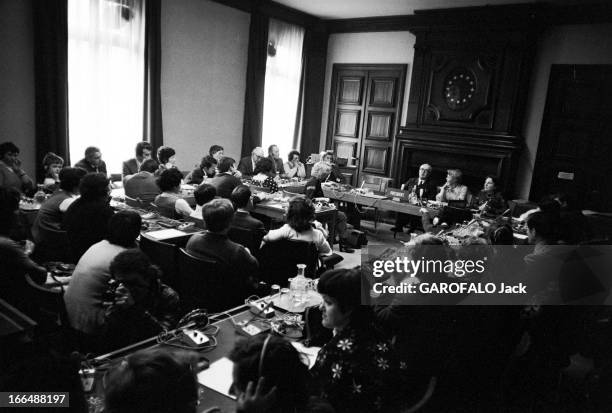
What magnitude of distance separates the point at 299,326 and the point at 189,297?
3.19 feet

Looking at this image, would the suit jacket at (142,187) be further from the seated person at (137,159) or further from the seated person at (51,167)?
the seated person at (137,159)

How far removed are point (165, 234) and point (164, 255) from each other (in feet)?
2.35

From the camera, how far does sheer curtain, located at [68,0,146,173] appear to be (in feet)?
18.4

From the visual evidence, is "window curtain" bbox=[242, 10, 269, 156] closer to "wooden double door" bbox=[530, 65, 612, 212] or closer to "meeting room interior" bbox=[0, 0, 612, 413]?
"meeting room interior" bbox=[0, 0, 612, 413]

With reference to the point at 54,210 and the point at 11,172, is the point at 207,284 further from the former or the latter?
the point at 11,172

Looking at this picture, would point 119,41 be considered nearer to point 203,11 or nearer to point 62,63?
point 62,63

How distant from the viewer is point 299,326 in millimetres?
2160

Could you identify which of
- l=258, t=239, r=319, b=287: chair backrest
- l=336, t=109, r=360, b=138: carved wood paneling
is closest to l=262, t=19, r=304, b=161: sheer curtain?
l=336, t=109, r=360, b=138: carved wood paneling

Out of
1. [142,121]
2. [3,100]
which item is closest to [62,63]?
[3,100]

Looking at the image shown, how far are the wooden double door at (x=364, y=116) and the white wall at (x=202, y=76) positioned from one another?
200 centimetres

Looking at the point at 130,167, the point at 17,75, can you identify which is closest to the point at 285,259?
the point at 130,167

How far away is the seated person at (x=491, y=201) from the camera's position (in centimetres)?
557

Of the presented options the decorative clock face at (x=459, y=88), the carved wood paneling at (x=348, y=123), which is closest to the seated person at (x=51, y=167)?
the carved wood paneling at (x=348, y=123)

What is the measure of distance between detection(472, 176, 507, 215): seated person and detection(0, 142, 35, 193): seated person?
16.8ft
